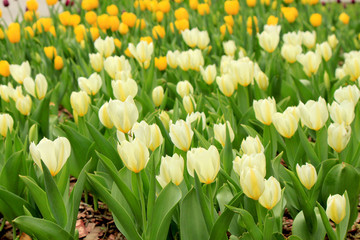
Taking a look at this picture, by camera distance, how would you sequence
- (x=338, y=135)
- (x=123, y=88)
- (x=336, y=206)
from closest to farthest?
(x=336, y=206)
(x=338, y=135)
(x=123, y=88)

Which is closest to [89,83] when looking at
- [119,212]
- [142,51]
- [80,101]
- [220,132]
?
[80,101]

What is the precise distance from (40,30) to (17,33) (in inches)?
26.5

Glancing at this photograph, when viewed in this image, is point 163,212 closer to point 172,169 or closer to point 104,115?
point 172,169

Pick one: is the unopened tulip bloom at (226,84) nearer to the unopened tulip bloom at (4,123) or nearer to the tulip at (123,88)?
the tulip at (123,88)

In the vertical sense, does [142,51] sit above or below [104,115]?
below

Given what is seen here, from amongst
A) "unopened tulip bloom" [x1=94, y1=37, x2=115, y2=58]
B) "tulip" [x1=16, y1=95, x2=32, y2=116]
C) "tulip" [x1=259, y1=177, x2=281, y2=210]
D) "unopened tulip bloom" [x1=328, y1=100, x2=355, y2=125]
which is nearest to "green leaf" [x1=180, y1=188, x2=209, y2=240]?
"tulip" [x1=259, y1=177, x2=281, y2=210]

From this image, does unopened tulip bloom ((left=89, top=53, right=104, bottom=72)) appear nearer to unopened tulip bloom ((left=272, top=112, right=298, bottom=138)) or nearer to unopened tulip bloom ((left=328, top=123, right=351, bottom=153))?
unopened tulip bloom ((left=272, top=112, right=298, bottom=138))

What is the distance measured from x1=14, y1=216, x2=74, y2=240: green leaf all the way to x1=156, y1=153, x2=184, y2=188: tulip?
0.41 meters

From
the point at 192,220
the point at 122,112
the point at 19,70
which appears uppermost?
the point at 122,112

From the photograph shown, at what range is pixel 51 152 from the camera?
1594mm

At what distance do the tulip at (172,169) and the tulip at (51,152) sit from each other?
1.11ft

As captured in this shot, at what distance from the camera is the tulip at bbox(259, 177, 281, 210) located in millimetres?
1503

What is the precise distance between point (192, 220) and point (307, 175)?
17.1 inches

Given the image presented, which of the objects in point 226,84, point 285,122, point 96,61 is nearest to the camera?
point 285,122
